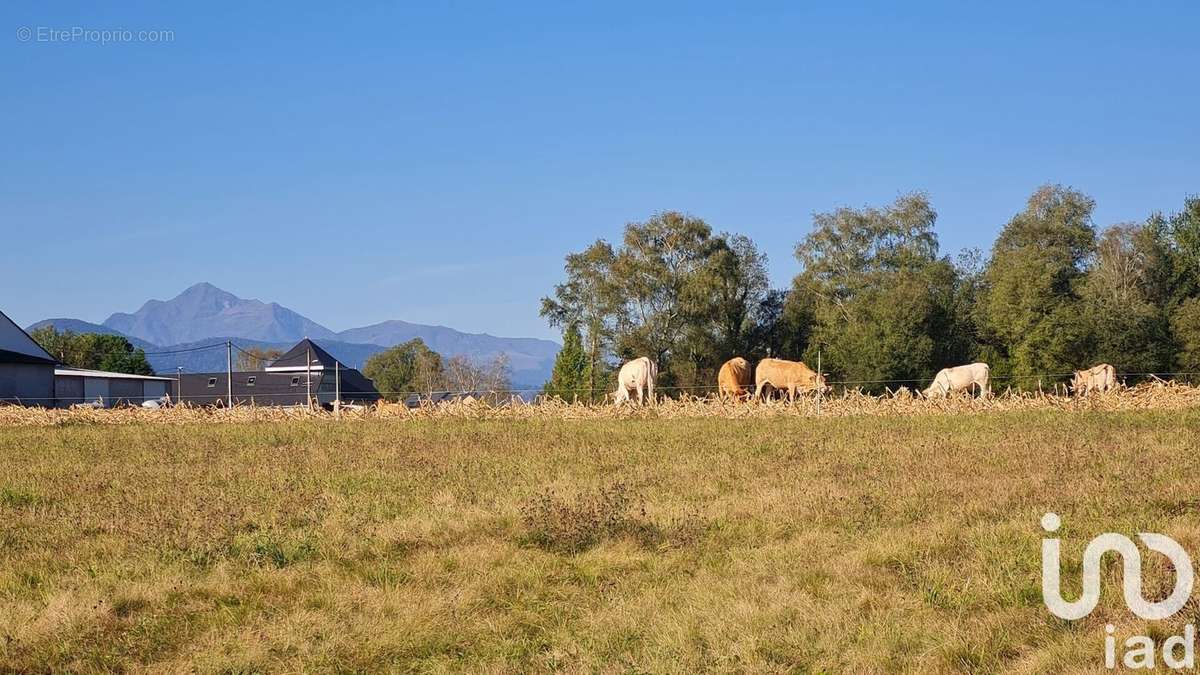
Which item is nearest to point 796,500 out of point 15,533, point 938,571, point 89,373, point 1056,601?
point 938,571

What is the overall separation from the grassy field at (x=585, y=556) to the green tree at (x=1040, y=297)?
3180 cm

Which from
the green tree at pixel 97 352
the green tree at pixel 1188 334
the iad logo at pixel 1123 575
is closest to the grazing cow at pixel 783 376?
the green tree at pixel 1188 334

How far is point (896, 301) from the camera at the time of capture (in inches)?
1932

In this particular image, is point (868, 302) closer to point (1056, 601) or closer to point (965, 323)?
point (965, 323)

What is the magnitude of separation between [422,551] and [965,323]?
46.6 metres

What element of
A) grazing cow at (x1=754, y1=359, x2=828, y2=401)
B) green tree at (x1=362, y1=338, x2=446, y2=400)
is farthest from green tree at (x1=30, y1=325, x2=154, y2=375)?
grazing cow at (x1=754, y1=359, x2=828, y2=401)

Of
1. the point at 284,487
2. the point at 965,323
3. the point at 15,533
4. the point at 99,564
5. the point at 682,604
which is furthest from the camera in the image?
the point at 965,323

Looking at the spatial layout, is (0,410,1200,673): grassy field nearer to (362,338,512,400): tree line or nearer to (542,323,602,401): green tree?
(542,323,602,401): green tree

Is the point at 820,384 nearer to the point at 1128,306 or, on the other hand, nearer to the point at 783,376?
the point at 783,376

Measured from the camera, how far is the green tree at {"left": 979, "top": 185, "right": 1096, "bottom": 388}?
46125 mm

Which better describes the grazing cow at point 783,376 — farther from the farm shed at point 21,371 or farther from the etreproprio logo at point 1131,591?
the farm shed at point 21,371

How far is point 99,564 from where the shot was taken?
30.0 ft

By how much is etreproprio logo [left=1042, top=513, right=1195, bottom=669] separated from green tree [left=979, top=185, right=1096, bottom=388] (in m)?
36.0

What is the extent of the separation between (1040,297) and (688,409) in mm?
28040
